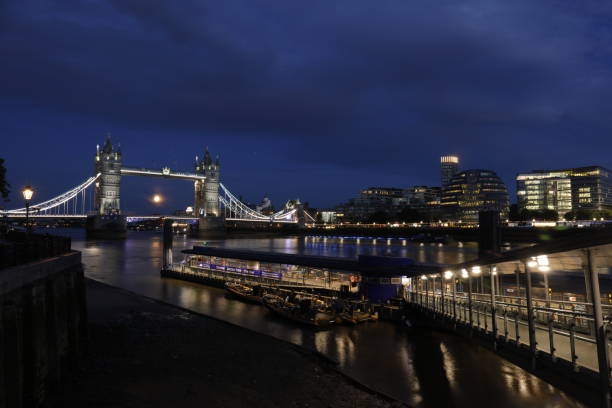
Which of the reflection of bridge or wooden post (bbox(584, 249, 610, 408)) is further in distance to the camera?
the reflection of bridge

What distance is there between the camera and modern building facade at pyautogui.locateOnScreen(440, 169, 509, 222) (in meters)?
170

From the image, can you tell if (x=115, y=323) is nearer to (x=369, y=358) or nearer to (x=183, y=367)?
(x=183, y=367)

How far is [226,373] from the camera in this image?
1494cm

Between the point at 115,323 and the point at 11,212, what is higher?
the point at 11,212

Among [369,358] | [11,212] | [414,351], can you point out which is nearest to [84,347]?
[369,358]

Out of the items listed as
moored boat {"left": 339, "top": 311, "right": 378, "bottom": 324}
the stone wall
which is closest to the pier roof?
moored boat {"left": 339, "top": 311, "right": 378, "bottom": 324}

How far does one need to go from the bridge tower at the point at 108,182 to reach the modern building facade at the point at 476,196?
134 metres

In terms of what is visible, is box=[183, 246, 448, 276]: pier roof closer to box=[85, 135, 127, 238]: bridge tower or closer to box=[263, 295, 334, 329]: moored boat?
box=[263, 295, 334, 329]: moored boat

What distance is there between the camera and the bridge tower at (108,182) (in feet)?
452

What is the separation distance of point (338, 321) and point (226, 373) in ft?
27.5

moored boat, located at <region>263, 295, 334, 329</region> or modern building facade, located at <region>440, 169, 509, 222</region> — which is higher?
modern building facade, located at <region>440, 169, 509, 222</region>

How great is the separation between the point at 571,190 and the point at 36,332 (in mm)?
178817

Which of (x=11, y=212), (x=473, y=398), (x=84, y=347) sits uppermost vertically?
(x=11, y=212)

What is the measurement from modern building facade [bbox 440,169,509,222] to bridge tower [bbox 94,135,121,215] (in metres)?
134
